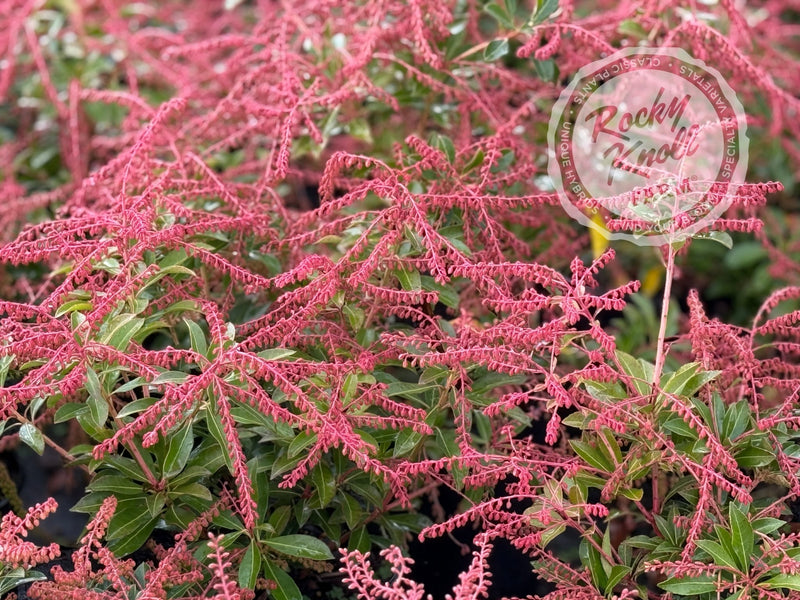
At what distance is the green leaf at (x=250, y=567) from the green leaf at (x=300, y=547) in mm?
26

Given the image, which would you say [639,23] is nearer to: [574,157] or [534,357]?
[574,157]

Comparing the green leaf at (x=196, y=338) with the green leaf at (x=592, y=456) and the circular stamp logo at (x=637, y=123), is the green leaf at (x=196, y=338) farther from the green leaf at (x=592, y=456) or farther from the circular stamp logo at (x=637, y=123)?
the circular stamp logo at (x=637, y=123)

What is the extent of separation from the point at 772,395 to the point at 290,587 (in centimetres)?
148

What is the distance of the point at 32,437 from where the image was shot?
1.41m

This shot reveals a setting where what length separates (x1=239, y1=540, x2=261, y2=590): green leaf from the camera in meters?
1.35

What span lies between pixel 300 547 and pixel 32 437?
453 mm

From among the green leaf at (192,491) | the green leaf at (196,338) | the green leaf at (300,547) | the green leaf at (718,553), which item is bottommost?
the green leaf at (300,547)

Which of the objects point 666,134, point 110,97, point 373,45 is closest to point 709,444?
point 666,134

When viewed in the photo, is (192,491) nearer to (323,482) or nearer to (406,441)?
(323,482)

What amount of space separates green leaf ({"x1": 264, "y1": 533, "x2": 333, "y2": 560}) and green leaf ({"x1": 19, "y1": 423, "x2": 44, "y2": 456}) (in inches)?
15.0

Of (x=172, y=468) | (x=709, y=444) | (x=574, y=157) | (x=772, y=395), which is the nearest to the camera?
(x=709, y=444)

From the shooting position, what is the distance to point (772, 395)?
235 centimetres

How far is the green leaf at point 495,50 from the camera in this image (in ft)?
6.41

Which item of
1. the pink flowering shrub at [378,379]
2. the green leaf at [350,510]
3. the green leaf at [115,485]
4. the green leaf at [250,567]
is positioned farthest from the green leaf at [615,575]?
the green leaf at [115,485]
